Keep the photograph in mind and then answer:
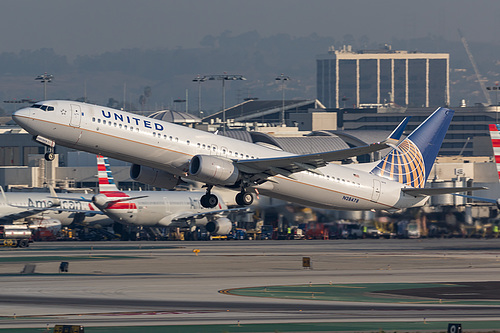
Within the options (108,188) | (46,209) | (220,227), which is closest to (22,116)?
(108,188)

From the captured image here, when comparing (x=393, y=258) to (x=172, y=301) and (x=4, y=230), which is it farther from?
(x=4, y=230)

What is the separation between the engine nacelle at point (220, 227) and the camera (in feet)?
333

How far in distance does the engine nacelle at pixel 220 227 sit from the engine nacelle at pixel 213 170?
1663 inches

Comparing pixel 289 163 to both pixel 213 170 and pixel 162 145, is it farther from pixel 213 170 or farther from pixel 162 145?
pixel 162 145

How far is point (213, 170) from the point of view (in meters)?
57.7

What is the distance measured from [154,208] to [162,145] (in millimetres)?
44740

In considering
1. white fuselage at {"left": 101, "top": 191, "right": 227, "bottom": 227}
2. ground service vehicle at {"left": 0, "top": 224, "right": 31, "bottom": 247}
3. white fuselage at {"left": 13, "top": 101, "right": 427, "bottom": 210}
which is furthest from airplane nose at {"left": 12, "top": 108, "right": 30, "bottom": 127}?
white fuselage at {"left": 101, "top": 191, "right": 227, "bottom": 227}

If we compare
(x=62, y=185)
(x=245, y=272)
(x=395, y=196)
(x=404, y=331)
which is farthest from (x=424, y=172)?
(x=62, y=185)

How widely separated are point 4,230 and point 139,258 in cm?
2277

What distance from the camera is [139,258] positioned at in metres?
71.6

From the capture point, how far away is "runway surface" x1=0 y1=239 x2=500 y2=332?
38500 mm

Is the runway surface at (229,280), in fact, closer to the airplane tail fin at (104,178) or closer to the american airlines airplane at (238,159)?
the american airlines airplane at (238,159)

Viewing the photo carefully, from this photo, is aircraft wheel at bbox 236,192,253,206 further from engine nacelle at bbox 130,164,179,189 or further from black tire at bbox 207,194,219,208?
engine nacelle at bbox 130,164,179,189

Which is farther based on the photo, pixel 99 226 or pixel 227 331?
pixel 99 226
